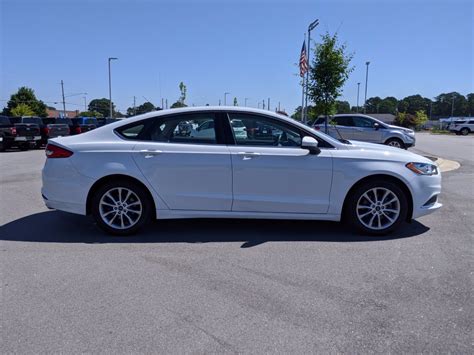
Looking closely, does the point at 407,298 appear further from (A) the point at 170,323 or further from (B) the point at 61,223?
(B) the point at 61,223

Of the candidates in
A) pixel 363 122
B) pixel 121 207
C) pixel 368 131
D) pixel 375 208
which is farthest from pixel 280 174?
pixel 363 122

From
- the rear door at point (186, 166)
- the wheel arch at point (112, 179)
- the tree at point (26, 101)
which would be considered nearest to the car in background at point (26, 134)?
the wheel arch at point (112, 179)

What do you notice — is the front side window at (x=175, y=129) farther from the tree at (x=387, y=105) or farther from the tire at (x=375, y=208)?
the tree at (x=387, y=105)

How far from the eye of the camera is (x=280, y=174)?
5.22 meters

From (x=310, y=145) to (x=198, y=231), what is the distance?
74.2 inches

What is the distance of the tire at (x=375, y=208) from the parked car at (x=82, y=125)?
2110cm

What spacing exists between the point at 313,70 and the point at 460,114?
5558 inches

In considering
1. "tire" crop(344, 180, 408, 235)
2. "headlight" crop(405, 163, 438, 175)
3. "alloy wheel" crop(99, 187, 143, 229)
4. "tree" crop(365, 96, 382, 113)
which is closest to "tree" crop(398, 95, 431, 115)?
"tree" crop(365, 96, 382, 113)

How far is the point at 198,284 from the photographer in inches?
155

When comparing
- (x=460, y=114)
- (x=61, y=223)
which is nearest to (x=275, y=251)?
(x=61, y=223)

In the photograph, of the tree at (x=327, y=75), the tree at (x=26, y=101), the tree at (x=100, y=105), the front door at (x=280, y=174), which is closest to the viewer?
the front door at (x=280, y=174)

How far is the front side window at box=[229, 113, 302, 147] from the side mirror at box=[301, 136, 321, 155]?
177 millimetres

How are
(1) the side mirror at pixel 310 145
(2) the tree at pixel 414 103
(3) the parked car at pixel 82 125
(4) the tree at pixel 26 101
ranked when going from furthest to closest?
(2) the tree at pixel 414 103, (4) the tree at pixel 26 101, (3) the parked car at pixel 82 125, (1) the side mirror at pixel 310 145

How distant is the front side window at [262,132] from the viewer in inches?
211
